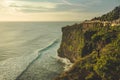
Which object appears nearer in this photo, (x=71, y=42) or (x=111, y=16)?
(x=71, y=42)

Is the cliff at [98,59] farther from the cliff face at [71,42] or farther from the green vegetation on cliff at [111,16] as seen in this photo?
the green vegetation on cliff at [111,16]

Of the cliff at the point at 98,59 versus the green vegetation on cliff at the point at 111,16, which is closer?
the cliff at the point at 98,59

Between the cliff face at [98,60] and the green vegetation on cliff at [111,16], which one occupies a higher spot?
the green vegetation on cliff at [111,16]

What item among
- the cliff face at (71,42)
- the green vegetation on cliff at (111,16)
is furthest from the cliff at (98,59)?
the green vegetation on cliff at (111,16)

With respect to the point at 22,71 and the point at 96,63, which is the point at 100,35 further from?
the point at 22,71

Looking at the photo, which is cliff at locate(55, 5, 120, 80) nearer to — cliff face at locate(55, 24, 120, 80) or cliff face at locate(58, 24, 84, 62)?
cliff face at locate(55, 24, 120, 80)

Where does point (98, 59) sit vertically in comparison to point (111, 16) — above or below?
below

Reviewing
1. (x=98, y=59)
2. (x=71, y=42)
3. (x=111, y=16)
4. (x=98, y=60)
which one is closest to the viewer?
(x=98, y=60)

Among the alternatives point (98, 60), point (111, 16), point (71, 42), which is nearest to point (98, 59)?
point (98, 60)

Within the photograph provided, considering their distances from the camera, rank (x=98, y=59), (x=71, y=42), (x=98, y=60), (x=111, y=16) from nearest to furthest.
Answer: (x=98, y=60) → (x=98, y=59) → (x=71, y=42) → (x=111, y=16)

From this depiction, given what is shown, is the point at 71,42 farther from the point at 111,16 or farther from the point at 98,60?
the point at 98,60

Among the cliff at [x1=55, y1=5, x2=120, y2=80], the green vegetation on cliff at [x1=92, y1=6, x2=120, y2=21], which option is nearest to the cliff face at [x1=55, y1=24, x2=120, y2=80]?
the cliff at [x1=55, y1=5, x2=120, y2=80]
